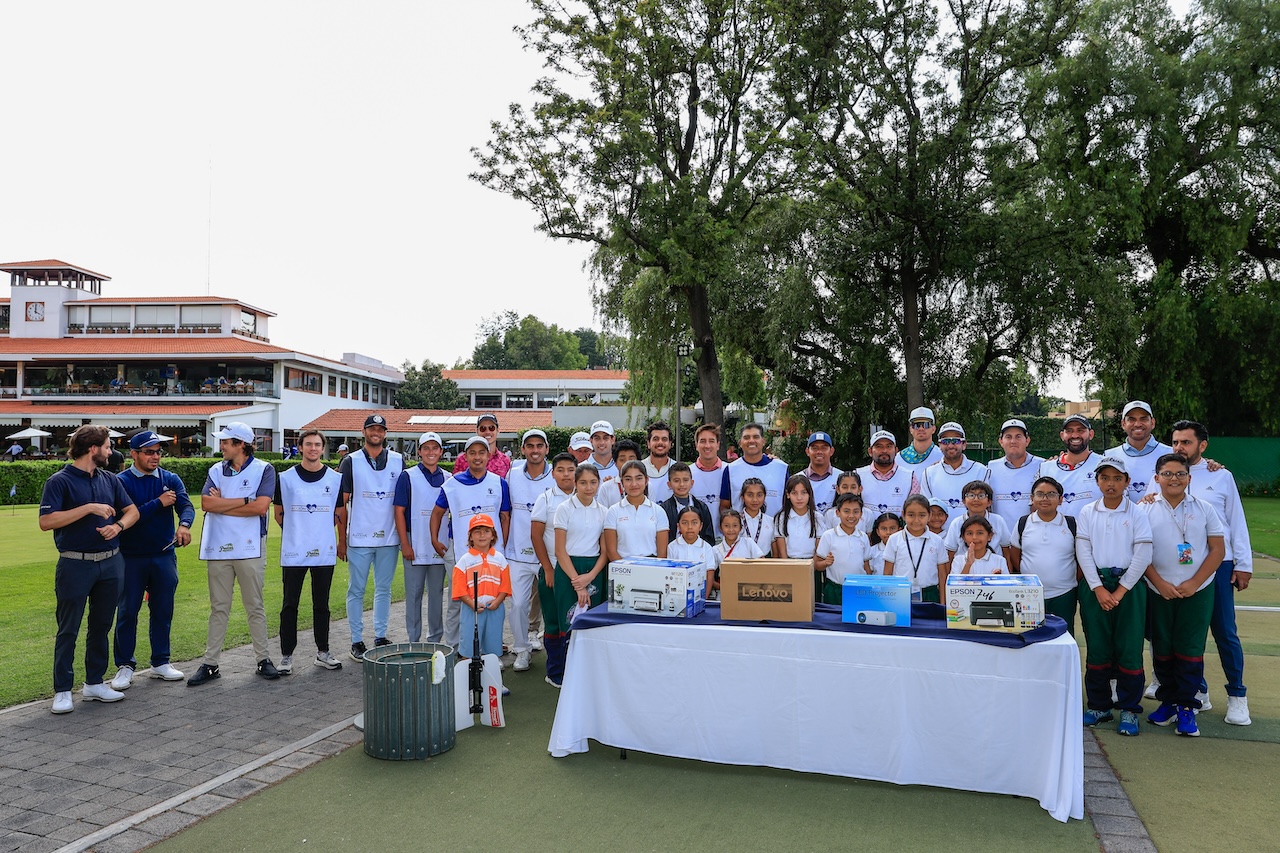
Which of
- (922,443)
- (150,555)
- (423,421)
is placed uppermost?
(423,421)

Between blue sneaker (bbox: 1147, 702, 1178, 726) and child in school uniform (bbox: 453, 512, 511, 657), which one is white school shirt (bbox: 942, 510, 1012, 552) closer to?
blue sneaker (bbox: 1147, 702, 1178, 726)

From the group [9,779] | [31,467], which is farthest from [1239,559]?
[31,467]

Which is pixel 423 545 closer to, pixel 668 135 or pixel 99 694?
pixel 99 694

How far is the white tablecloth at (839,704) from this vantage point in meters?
4.16

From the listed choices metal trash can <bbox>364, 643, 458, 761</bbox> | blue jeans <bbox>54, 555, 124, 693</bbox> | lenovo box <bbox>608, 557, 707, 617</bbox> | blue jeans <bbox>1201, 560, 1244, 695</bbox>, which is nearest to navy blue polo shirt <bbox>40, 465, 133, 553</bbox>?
blue jeans <bbox>54, 555, 124, 693</bbox>

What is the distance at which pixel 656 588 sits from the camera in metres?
4.81

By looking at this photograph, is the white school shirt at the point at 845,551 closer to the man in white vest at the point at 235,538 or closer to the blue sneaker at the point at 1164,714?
the blue sneaker at the point at 1164,714

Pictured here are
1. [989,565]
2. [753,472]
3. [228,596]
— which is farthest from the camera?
[753,472]

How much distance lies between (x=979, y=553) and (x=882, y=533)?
0.91 metres

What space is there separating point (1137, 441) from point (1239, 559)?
102 cm

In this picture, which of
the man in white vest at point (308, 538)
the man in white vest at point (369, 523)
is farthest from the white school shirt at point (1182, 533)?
the man in white vest at point (308, 538)

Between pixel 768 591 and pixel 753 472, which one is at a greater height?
pixel 753 472

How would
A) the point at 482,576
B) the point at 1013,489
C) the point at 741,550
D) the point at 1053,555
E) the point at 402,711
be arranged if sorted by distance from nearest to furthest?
the point at 402,711
the point at 1053,555
the point at 482,576
the point at 741,550
the point at 1013,489

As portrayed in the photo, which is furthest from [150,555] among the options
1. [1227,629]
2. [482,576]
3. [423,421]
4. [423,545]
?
[423,421]
